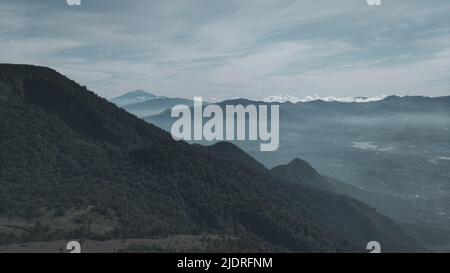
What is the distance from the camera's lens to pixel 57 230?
153875mm

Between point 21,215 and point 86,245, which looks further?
point 21,215

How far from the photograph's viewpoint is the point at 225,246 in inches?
6107
